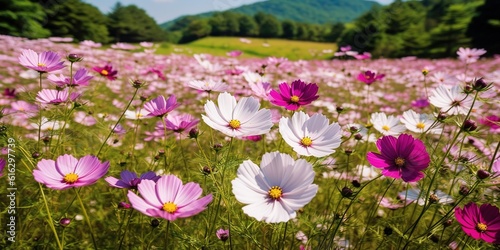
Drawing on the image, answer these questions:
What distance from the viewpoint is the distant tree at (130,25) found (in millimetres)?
28672

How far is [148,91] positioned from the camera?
420cm

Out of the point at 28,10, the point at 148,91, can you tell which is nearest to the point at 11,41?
the point at 148,91

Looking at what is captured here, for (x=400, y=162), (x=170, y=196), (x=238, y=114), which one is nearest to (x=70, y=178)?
(x=170, y=196)

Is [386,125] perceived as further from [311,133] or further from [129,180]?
[129,180]

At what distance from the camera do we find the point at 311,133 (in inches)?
36.4

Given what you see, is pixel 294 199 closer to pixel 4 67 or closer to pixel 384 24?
pixel 4 67

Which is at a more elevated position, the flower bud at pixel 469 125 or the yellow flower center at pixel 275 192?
the flower bud at pixel 469 125

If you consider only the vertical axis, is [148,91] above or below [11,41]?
below

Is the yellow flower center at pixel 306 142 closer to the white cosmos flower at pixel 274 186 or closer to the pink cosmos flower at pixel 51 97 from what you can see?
the white cosmos flower at pixel 274 186

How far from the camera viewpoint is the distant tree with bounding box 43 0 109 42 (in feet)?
59.2

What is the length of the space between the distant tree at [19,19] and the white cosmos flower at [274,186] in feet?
44.2

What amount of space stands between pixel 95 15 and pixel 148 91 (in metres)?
22.4

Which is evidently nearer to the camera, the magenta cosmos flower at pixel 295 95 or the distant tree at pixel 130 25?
the magenta cosmos flower at pixel 295 95

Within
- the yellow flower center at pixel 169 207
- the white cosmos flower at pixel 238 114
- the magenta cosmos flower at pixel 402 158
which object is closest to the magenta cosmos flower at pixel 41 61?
the white cosmos flower at pixel 238 114
